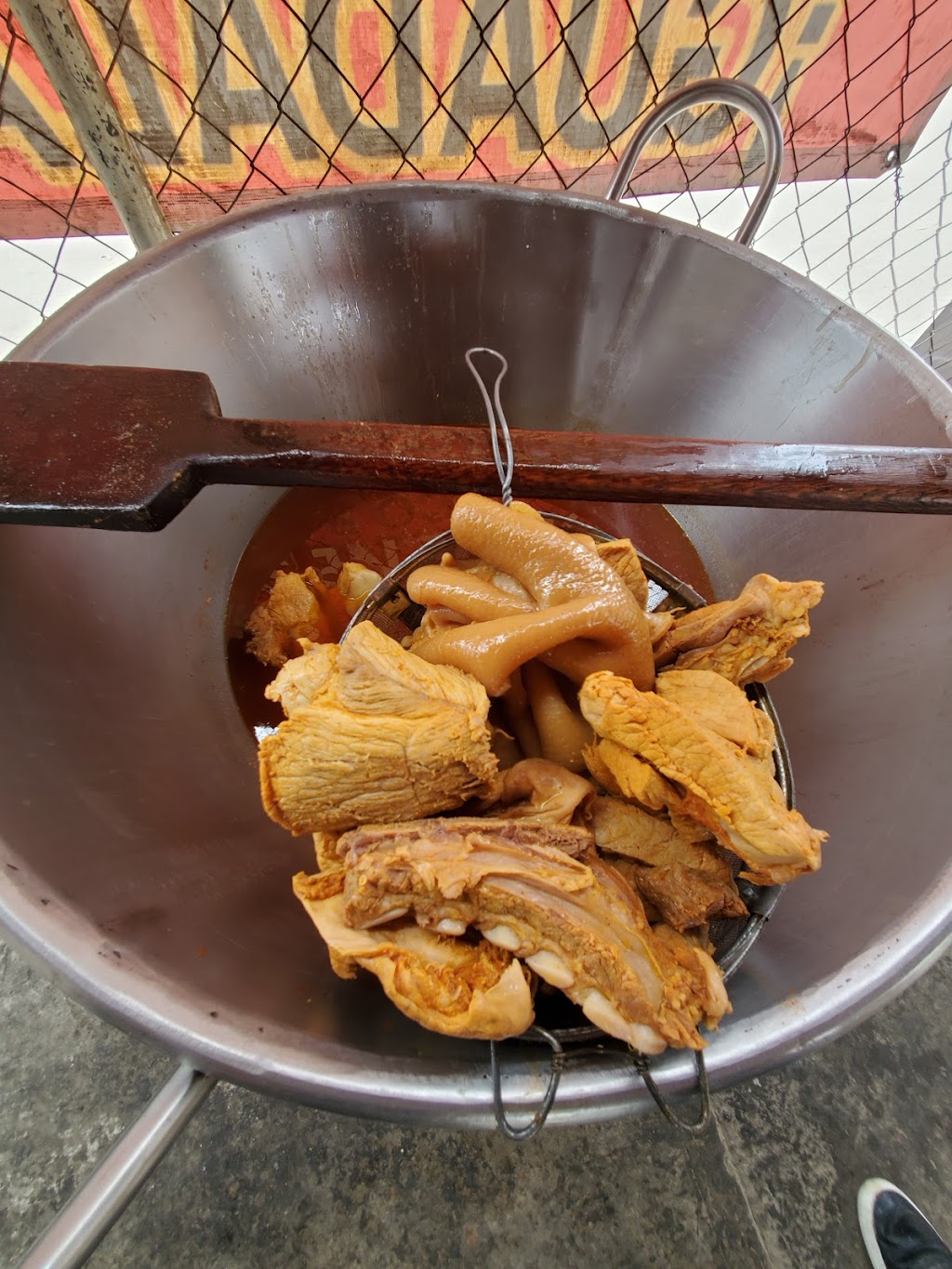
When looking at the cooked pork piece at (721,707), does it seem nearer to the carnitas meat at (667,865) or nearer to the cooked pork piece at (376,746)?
the carnitas meat at (667,865)

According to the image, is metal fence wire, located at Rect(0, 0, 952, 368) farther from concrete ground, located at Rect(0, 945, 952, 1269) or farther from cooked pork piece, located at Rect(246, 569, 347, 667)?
concrete ground, located at Rect(0, 945, 952, 1269)

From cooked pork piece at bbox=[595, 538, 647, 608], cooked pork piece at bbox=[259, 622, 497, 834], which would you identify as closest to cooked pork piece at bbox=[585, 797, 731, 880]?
cooked pork piece at bbox=[259, 622, 497, 834]

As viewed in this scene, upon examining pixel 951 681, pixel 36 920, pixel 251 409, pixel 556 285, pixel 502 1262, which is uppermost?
pixel 556 285

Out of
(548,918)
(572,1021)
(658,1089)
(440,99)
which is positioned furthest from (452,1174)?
(440,99)

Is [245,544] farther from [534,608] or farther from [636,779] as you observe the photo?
[636,779]

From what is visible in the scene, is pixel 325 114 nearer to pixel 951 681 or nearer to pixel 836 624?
pixel 836 624

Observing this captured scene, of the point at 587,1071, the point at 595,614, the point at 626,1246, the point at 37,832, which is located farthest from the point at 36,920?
the point at 626,1246
